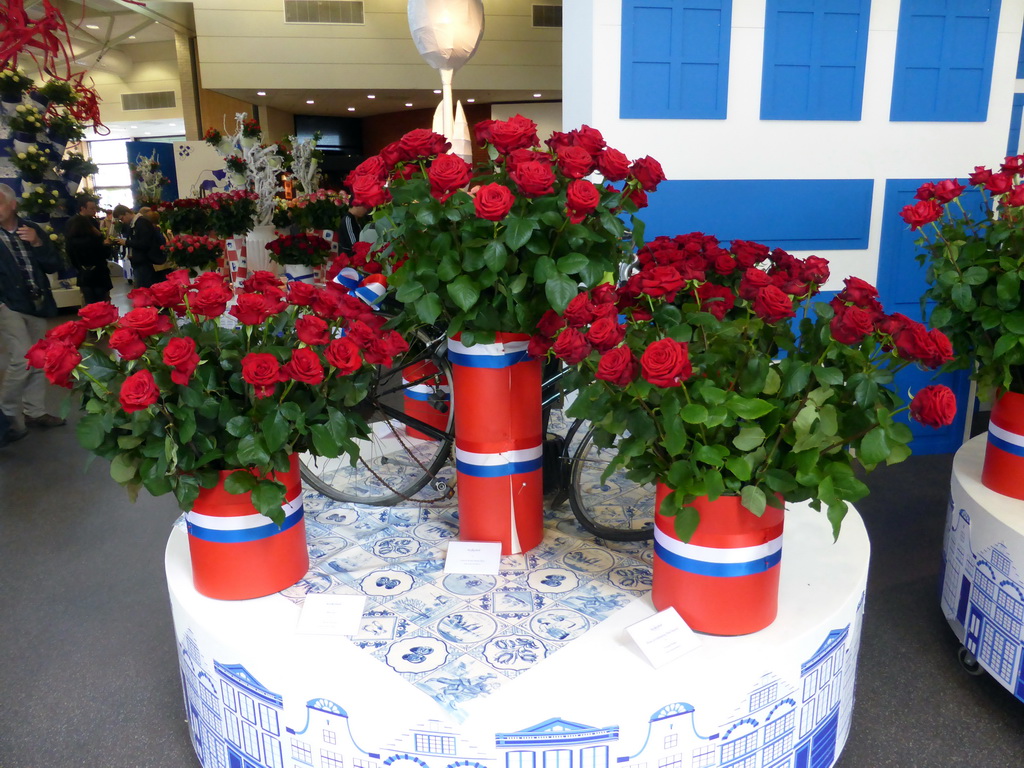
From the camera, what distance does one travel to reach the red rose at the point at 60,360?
4.30ft

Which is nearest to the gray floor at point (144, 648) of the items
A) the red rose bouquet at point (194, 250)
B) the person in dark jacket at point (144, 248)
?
the red rose bouquet at point (194, 250)

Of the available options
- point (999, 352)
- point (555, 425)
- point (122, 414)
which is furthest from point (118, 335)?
point (999, 352)

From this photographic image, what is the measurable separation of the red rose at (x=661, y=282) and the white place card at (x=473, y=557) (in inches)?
30.1

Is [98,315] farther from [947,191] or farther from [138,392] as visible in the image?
[947,191]

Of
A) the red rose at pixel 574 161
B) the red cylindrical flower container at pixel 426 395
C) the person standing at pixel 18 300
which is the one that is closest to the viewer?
the red rose at pixel 574 161

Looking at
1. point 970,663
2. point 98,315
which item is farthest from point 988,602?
point 98,315

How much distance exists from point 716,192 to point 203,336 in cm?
246

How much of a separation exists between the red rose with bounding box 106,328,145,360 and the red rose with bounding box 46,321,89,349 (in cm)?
10

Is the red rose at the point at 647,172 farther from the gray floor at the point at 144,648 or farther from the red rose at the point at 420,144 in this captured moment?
the gray floor at the point at 144,648

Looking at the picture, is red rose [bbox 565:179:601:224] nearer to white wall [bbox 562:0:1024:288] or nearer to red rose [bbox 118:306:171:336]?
red rose [bbox 118:306:171:336]

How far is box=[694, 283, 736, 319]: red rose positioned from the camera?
146 cm

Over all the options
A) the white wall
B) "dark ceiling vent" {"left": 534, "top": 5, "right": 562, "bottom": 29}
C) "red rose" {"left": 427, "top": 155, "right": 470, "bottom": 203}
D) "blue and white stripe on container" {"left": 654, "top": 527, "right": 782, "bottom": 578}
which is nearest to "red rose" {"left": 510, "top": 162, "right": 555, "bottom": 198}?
"red rose" {"left": 427, "top": 155, "right": 470, "bottom": 203}

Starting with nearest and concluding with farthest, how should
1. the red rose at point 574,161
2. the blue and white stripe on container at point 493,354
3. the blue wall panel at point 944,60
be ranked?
the red rose at point 574,161 < the blue and white stripe on container at point 493,354 < the blue wall panel at point 944,60

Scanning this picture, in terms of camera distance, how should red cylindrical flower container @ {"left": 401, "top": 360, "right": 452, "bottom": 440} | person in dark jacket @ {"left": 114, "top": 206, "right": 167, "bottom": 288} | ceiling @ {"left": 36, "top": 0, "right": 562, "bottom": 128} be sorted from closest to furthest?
red cylindrical flower container @ {"left": 401, "top": 360, "right": 452, "bottom": 440} < person in dark jacket @ {"left": 114, "top": 206, "right": 167, "bottom": 288} < ceiling @ {"left": 36, "top": 0, "right": 562, "bottom": 128}
